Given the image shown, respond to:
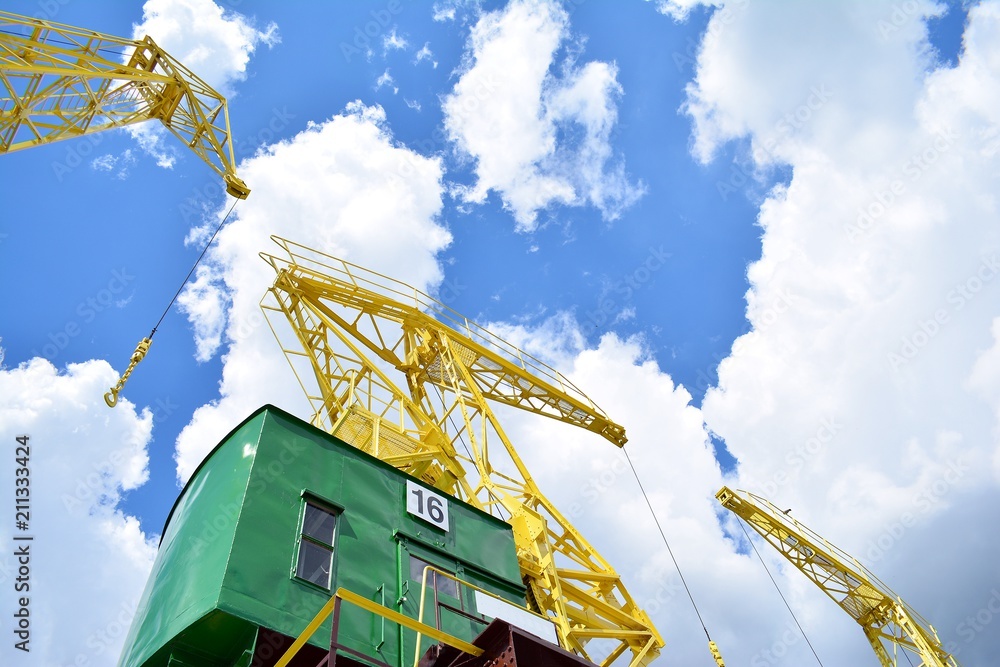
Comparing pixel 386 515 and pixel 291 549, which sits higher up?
pixel 386 515

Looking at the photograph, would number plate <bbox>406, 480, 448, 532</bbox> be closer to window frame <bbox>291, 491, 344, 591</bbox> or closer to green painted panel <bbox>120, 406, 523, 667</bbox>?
green painted panel <bbox>120, 406, 523, 667</bbox>

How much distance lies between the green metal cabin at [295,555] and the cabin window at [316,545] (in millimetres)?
19

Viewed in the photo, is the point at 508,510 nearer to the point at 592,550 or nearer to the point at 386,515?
the point at 592,550

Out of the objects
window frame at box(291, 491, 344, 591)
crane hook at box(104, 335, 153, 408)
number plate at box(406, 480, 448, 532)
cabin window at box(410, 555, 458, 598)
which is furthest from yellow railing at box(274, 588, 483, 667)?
crane hook at box(104, 335, 153, 408)

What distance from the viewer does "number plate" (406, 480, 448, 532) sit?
45.4 feet

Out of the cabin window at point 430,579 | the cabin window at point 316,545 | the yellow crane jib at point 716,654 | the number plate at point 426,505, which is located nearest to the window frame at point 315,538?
the cabin window at point 316,545

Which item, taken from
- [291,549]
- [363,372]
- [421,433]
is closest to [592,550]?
[421,433]

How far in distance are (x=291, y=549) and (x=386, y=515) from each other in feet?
7.06

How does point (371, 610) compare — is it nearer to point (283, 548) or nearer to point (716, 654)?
point (283, 548)

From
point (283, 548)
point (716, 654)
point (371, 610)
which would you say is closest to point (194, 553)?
point (283, 548)

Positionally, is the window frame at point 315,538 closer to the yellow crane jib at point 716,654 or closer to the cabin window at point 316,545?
the cabin window at point 316,545

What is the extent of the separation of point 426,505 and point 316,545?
2682 millimetres

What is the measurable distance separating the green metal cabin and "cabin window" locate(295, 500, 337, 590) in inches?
0.8

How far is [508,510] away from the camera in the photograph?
19.7m
